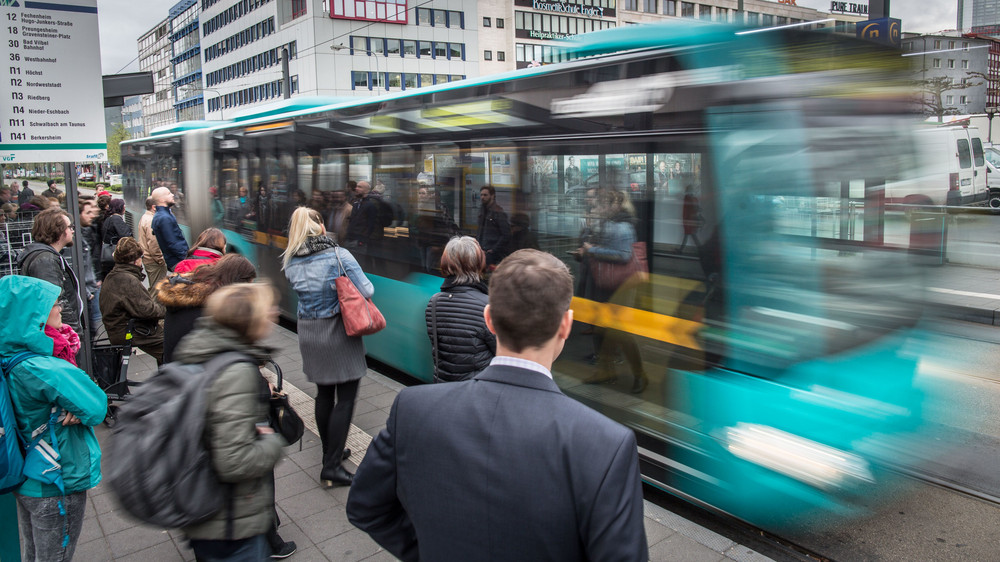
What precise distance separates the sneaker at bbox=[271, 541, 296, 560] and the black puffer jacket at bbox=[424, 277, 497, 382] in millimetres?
1254

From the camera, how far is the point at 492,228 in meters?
5.89

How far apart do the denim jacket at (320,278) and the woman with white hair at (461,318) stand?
802mm

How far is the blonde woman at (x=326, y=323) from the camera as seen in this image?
15.0ft

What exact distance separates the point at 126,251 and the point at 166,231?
2.80m

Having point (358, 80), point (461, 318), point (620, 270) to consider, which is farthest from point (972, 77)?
point (358, 80)

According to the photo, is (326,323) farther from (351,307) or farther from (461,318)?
(461,318)

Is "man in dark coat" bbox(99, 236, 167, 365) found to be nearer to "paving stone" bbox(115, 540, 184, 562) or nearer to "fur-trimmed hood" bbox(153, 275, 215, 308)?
"fur-trimmed hood" bbox(153, 275, 215, 308)

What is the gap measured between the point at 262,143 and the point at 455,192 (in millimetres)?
5362

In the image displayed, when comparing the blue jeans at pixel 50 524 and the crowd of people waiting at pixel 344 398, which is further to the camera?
the blue jeans at pixel 50 524

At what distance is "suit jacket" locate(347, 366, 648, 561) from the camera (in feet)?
4.83

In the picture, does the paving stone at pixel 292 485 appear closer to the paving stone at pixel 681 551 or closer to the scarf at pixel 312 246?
the scarf at pixel 312 246

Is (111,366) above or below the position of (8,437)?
below

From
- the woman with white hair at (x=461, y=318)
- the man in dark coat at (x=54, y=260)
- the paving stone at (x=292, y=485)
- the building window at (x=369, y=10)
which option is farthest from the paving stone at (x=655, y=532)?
the building window at (x=369, y=10)

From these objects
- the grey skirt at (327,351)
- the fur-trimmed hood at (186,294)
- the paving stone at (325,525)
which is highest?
the fur-trimmed hood at (186,294)
